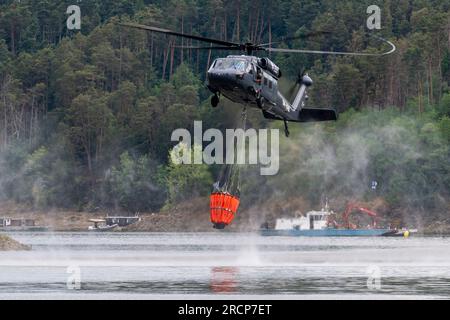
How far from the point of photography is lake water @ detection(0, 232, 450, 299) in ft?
210

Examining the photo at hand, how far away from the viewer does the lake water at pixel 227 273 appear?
63969 mm

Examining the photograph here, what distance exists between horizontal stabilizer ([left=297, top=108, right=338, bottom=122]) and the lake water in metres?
9.28

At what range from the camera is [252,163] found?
16525cm

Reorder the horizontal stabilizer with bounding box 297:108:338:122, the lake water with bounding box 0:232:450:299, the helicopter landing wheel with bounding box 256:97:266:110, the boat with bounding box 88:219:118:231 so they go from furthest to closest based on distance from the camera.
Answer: the boat with bounding box 88:219:118:231
the horizontal stabilizer with bounding box 297:108:338:122
the helicopter landing wheel with bounding box 256:97:266:110
the lake water with bounding box 0:232:450:299

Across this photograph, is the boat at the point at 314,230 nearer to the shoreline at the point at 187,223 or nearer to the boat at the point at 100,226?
the shoreline at the point at 187,223

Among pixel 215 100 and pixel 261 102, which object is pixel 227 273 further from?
pixel 215 100

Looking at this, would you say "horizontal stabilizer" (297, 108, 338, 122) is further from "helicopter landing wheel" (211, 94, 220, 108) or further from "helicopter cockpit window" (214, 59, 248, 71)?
"helicopter landing wheel" (211, 94, 220, 108)

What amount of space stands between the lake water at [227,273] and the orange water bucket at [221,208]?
133 inches

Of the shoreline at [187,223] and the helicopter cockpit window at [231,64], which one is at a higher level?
the helicopter cockpit window at [231,64]

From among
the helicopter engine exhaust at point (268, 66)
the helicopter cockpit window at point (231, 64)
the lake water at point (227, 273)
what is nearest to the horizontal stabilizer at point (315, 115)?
the helicopter engine exhaust at point (268, 66)

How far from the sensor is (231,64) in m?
67.1

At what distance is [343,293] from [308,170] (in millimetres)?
95309

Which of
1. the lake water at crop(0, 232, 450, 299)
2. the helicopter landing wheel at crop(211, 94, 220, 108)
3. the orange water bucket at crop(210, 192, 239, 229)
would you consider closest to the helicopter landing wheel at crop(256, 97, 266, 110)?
the helicopter landing wheel at crop(211, 94, 220, 108)

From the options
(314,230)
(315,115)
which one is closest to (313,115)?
(315,115)
